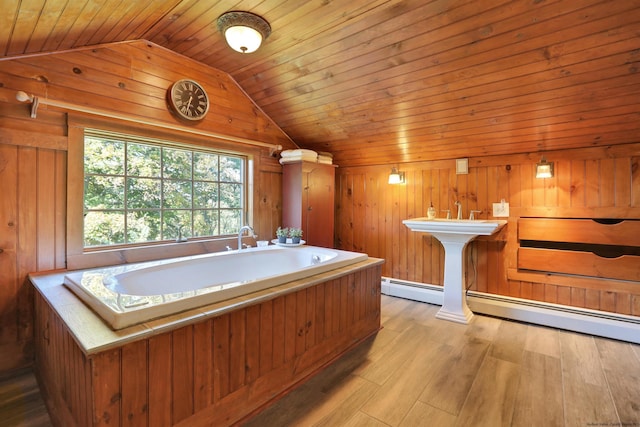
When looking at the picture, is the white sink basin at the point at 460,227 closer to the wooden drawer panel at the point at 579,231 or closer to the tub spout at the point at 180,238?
the wooden drawer panel at the point at 579,231

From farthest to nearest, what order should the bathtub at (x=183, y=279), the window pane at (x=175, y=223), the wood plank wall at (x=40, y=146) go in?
the window pane at (x=175, y=223), the wood plank wall at (x=40, y=146), the bathtub at (x=183, y=279)

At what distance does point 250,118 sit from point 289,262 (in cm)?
158

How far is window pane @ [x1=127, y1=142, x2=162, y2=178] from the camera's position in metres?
2.44

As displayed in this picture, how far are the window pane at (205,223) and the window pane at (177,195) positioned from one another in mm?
139

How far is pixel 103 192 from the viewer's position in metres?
2.29

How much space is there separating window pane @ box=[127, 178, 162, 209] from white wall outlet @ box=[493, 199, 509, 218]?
126 inches

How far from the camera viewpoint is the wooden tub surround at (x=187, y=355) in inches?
43.3

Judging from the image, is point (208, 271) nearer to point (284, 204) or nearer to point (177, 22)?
point (284, 204)

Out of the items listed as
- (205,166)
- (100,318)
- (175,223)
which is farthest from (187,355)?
(205,166)

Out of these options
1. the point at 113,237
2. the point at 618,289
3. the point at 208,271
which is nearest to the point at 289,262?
the point at 208,271

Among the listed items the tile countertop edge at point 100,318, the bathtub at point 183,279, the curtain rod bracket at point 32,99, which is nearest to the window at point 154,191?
the curtain rod bracket at point 32,99

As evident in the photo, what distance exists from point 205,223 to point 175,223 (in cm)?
29

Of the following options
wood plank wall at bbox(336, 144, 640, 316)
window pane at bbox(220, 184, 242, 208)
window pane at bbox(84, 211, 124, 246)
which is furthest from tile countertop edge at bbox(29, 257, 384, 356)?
wood plank wall at bbox(336, 144, 640, 316)

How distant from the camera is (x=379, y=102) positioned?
2.67 metres
